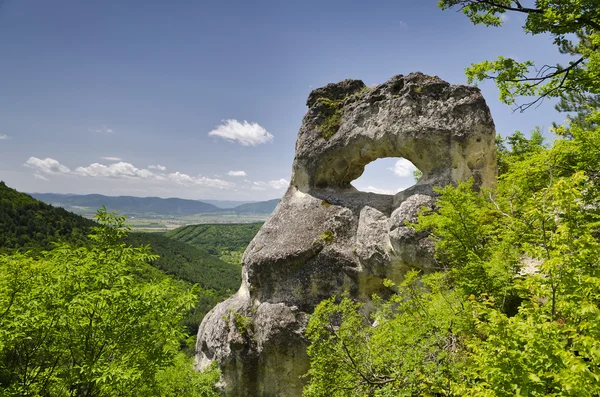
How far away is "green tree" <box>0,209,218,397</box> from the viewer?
24.1 ft

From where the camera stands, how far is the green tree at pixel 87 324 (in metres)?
7.35

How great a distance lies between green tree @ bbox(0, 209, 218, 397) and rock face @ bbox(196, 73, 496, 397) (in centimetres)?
889

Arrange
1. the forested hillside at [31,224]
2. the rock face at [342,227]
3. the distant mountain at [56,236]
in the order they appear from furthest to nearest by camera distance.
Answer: the distant mountain at [56,236], the forested hillside at [31,224], the rock face at [342,227]

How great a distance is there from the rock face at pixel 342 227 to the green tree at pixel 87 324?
29.2 feet

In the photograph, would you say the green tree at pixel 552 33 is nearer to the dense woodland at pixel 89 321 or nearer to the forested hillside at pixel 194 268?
the dense woodland at pixel 89 321

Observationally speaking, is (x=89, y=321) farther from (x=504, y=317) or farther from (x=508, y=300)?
(x=508, y=300)

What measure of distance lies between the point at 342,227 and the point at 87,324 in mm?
13890

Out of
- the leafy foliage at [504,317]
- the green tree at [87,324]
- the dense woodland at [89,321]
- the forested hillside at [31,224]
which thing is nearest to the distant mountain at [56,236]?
the forested hillside at [31,224]

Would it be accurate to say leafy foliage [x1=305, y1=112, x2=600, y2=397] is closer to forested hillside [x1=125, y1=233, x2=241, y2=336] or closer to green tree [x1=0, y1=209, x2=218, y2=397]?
green tree [x1=0, y1=209, x2=218, y2=397]

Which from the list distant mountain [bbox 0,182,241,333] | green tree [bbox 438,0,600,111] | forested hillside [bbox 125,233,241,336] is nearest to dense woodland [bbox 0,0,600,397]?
green tree [bbox 438,0,600,111]

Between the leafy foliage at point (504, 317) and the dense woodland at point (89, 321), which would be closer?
the leafy foliage at point (504, 317)

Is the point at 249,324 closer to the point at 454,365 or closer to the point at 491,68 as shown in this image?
the point at 454,365

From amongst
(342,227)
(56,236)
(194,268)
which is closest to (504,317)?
(342,227)

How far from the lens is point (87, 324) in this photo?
26.4 ft
